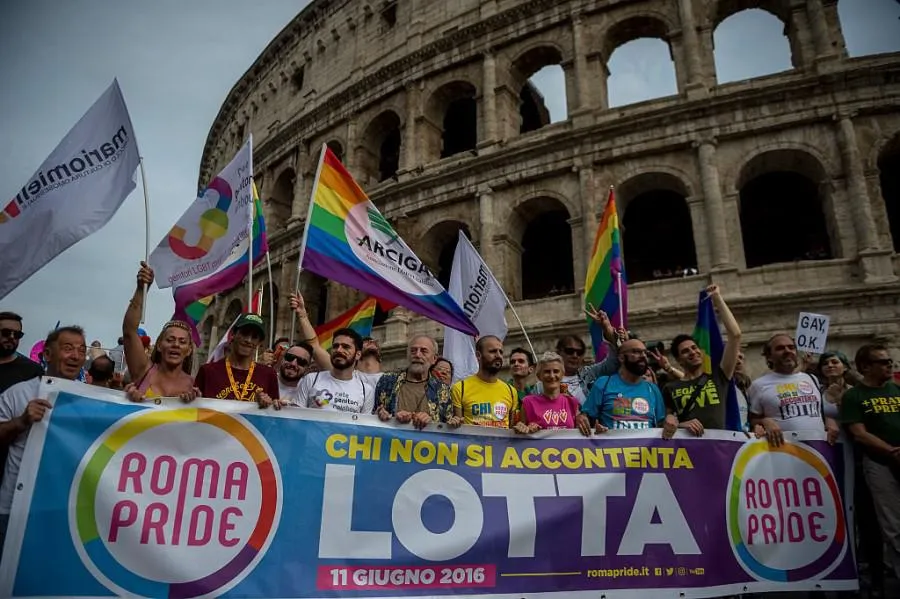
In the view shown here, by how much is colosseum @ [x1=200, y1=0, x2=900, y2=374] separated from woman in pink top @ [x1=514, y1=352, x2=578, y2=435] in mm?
8947

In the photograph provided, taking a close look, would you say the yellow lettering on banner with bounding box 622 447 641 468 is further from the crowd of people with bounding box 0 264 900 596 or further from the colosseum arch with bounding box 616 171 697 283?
the colosseum arch with bounding box 616 171 697 283

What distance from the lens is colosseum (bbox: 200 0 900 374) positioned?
12547 millimetres

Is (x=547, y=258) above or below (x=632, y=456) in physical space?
above

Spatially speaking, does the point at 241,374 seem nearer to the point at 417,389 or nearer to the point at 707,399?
the point at 417,389

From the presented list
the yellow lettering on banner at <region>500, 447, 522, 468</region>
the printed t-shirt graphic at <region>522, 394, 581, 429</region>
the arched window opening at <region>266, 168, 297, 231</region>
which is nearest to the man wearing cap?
the yellow lettering on banner at <region>500, 447, 522, 468</region>

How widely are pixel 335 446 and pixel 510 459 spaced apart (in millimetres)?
1265

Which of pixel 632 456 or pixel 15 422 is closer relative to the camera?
pixel 15 422

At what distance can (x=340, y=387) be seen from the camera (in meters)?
4.72

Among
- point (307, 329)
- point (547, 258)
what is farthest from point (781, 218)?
point (307, 329)

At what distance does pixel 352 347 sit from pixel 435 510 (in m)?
1.71

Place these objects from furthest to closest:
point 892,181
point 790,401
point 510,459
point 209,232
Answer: point 892,181 → point 209,232 → point 790,401 → point 510,459

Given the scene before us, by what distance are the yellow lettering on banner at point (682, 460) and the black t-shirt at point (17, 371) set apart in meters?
4.91

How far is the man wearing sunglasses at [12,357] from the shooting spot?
399cm

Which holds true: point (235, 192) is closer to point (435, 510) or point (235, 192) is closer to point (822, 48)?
point (435, 510)
